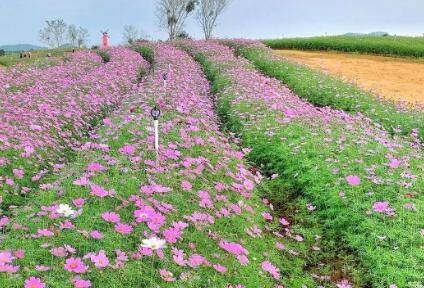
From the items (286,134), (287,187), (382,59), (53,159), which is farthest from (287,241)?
(382,59)

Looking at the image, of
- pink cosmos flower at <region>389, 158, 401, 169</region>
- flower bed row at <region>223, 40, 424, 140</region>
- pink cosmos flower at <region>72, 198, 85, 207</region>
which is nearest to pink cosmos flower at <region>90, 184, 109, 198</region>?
pink cosmos flower at <region>72, 198, 85, 207</region>

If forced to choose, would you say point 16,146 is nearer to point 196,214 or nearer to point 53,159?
point 53,159

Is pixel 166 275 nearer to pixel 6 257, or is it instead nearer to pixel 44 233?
pixel 44 233

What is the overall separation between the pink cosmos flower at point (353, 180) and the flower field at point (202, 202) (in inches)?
0.7

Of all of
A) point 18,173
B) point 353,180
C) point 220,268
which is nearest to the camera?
point 220,268

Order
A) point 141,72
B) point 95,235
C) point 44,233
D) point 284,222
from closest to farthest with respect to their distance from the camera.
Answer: point 44,233
point 95,235
point 284,222
point 141,72

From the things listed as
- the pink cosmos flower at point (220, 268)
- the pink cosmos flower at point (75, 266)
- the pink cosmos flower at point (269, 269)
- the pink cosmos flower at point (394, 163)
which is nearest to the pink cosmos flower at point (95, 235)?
the pink cosmos flower at point (75, 266)

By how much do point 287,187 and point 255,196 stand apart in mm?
1177

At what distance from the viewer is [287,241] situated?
709 cm

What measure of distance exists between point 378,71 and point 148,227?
2810 cm

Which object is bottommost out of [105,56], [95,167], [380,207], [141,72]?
[380,207]

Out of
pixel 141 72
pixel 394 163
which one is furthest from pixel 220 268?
pixel 141 72

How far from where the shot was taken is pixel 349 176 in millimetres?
7922

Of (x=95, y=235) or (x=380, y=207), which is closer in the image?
(x=95, y=235)
